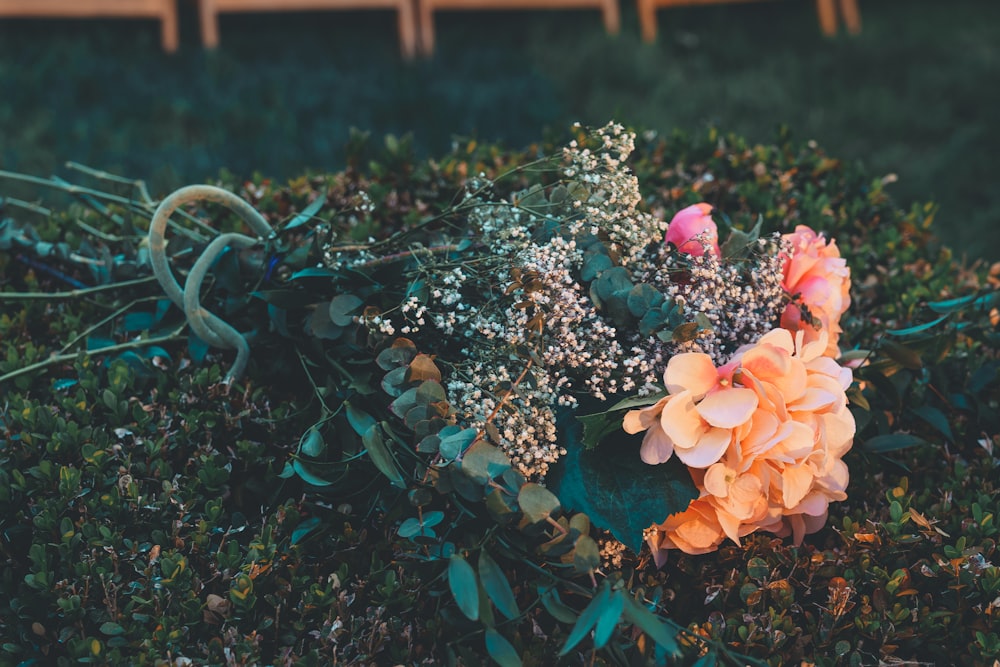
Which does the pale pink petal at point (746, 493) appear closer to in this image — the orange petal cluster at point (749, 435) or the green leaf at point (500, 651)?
the orange petal cluster at point (749, 435)

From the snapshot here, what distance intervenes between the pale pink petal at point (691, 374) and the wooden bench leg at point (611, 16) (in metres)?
4.46

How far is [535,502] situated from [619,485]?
17cm

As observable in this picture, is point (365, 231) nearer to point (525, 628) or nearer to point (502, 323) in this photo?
point (502, 323)

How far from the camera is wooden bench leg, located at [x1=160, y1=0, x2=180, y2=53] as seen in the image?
4.89 m

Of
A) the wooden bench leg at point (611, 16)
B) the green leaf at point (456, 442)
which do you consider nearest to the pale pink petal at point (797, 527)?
the green leaf at point (456, 442)

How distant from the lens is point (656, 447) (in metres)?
1.35

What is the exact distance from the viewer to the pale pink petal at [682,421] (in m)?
1.31

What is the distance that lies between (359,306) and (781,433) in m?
0.70

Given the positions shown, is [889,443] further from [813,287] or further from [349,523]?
[349,523]

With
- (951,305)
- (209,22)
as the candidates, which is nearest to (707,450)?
(951,305)

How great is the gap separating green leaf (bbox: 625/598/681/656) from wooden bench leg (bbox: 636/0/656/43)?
4.76 m

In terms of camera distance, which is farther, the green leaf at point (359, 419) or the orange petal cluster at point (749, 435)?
the green leaf at point (359, 419)

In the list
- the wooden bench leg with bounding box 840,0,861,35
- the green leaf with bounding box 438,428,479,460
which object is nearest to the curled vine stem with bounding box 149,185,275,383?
the green leaf with bounding box 438,428,479,460

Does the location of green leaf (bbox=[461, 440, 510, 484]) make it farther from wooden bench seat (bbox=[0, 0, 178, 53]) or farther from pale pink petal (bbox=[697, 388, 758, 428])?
wooden bench seat (bbox=[0, 0, 178, 53])
